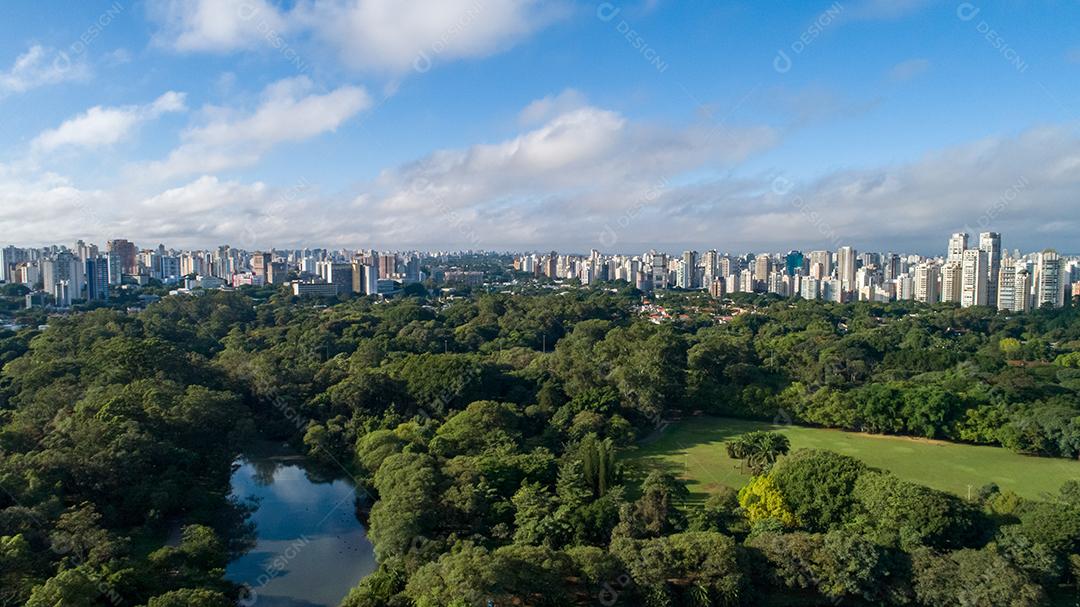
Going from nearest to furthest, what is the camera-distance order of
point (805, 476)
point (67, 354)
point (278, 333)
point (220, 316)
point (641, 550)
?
point (641, 550) < point (805, 476) < point (67, 354) < point (278, 333) < point (220, 316)

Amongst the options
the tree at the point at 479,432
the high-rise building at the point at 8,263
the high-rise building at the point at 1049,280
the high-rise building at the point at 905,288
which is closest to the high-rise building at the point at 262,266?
the high-rise building at the point at 8,263

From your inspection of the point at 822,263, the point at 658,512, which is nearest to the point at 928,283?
the point at 822,263

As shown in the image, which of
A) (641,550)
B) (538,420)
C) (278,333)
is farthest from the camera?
(278,333)

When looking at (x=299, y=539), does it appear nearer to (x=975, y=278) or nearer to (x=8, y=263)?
(x=975, y=278)

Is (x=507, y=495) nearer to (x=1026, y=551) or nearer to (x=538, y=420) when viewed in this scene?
(x=538, y=420)

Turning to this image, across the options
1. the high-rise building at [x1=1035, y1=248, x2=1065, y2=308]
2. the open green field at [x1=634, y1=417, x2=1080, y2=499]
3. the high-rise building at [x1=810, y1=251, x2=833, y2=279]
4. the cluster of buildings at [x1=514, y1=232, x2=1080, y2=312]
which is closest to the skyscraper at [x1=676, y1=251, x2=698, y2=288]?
the cluster of buildings at [x1=514, y1=232, x2=1080, y2=312]

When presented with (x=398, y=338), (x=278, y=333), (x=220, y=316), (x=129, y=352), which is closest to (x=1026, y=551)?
(x=129, y=352)

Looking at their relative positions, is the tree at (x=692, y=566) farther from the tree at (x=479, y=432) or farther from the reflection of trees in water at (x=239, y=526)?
the reflection of trees in water at (x=239, y=526)
